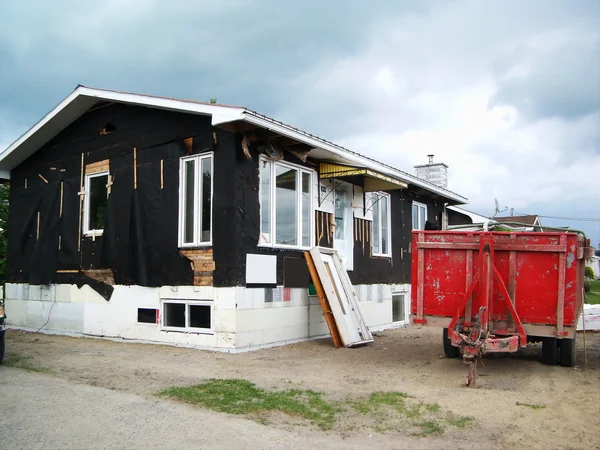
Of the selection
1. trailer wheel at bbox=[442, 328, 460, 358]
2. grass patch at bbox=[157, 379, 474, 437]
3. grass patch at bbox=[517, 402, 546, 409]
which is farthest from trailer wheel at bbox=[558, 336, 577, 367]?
grass patch at bbox=[157, 379, 474, 437]

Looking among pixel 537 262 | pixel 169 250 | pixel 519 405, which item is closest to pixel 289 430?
pixel 519 405

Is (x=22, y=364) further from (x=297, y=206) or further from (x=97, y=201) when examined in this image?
(x=297, y=206)

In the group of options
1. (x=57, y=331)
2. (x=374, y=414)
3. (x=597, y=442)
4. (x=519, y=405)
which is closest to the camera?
(x=597, y=442)

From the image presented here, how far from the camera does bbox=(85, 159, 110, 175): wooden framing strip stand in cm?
1302

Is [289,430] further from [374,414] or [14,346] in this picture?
[14,346]

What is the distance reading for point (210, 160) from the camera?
1123 cm

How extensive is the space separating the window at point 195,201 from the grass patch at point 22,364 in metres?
3.44

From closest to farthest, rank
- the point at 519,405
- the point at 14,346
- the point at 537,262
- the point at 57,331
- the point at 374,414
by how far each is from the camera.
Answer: the point at 374,414, the point at 519,405, the point at 537,262, the point at 14,346, the point at 57,331

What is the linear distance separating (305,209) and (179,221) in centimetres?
283

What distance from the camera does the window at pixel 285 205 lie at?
11.5 meters

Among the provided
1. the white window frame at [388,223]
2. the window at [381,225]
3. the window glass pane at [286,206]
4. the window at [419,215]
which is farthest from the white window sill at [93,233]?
the window at [419,215]

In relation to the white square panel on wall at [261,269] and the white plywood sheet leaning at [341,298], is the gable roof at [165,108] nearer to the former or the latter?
the white plywood sheet leaning at [341,298]

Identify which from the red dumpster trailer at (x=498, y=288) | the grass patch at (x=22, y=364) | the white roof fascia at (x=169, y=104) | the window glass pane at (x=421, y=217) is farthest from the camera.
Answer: the window glass pane at (x=421, y=217)

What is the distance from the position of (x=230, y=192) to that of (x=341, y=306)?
333 cm
